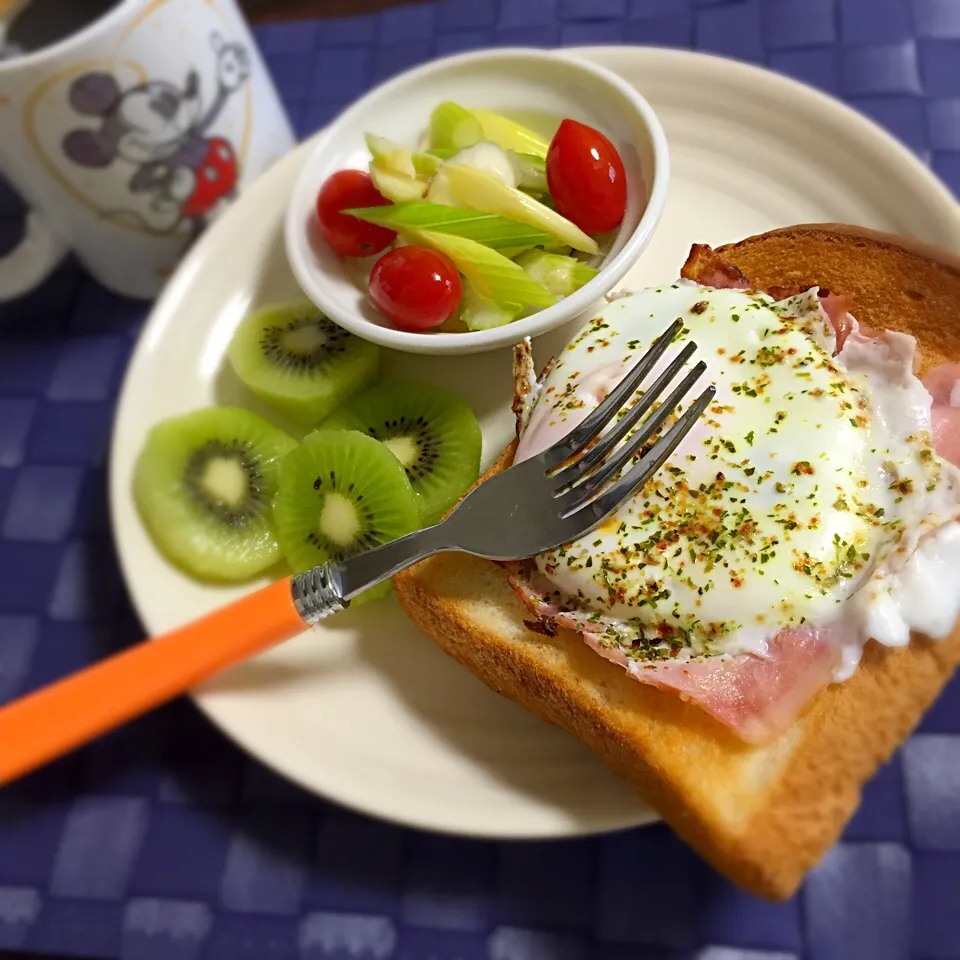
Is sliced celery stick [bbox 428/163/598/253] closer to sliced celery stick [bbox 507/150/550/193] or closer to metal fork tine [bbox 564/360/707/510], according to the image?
sliced celery stick [bbox 507/150/550/193]

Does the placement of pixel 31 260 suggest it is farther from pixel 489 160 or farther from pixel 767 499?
pixel 767 499

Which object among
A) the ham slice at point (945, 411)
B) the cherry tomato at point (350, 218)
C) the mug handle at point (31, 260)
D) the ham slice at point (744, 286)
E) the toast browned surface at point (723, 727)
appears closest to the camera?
the toast browned surface at point (723, 727)

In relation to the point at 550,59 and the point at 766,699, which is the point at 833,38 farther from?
the point at 766,699

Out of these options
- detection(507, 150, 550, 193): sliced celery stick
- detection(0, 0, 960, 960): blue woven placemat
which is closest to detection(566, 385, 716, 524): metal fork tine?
detection(0, 0, 960, 960): blue woven placemat

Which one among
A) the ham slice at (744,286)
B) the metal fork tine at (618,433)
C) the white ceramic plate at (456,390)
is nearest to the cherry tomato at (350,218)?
the white ceramic plate at (456,390)

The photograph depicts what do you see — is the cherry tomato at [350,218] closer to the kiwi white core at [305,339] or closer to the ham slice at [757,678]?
the kiwi white core at [305,339]

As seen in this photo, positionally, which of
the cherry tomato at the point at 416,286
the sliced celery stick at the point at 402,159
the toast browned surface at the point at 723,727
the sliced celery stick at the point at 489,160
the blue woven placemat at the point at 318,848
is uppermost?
the sliced celery stick at the point at 489,160
